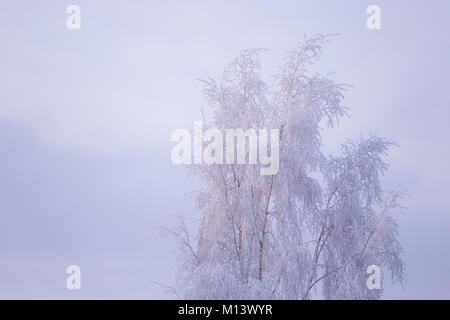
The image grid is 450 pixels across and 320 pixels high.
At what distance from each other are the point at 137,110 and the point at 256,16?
4.30 meters

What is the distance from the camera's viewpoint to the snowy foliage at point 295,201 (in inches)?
302

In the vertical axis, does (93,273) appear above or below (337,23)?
below

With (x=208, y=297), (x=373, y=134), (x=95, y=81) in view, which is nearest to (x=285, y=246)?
(x=208, y=297)

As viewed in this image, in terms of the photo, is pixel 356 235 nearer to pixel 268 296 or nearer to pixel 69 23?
A: pixel 268 296

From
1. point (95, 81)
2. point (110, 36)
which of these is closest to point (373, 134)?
point (95, 81)

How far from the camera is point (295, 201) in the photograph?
7.95 metres

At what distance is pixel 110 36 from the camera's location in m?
17.5

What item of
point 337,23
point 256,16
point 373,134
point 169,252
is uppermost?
point 256,16

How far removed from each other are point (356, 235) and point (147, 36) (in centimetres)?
1152

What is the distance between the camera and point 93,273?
11.8 m

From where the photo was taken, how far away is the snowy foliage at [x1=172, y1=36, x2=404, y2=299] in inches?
302

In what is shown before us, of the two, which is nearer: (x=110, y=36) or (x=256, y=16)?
(x=256, y=16)
